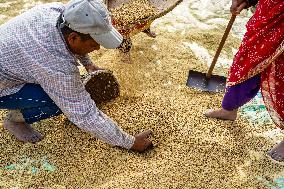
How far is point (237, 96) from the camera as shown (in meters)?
2.63

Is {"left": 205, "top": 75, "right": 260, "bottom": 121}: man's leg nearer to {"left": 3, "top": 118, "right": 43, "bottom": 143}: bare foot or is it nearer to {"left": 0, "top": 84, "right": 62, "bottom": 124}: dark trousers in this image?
{"left": 0, "top": 84, "right": 62, "bottom": 124}: dark trousers

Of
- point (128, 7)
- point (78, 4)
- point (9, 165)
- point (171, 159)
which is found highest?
point (78, 4)

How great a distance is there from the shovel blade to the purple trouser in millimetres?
538

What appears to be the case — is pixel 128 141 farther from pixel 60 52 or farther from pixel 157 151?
pixel 60 52

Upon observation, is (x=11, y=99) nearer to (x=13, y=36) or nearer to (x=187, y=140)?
(x=13, y=36)

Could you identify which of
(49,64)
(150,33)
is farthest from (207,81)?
(49,64)

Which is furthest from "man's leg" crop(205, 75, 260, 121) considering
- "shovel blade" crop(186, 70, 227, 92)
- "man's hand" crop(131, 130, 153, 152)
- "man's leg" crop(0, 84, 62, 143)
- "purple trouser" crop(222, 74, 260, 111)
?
"man's leg" crop(0, 84, 62, 143)

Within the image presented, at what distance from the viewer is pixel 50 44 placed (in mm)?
2018

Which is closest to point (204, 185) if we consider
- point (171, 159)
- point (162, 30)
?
point (171, 159)

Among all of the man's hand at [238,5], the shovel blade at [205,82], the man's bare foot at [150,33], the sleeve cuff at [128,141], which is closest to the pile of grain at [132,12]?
the man's bare foot at [150,33]

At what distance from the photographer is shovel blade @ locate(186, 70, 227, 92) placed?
3291mm

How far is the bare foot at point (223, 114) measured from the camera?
292cm

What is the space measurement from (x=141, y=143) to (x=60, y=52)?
881mm

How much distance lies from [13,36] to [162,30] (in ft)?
7.39
